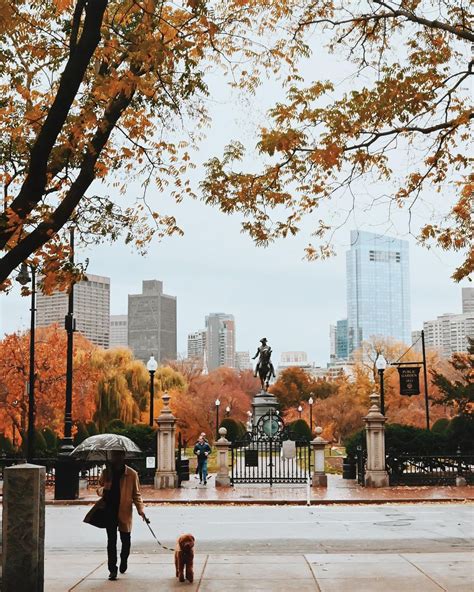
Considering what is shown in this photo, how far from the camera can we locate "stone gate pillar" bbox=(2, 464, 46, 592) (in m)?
8.49

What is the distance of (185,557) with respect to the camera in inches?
384

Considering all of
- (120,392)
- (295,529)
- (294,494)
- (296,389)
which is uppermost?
(296,389)

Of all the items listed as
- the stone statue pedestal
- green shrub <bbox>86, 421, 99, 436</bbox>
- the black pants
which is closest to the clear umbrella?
the black pants

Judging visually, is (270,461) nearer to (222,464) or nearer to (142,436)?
(222,464)

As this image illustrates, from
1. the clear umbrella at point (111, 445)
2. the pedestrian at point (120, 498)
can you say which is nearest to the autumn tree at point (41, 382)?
the clear umbrella at point (111, 445)

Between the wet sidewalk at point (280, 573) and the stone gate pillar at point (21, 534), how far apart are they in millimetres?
1040

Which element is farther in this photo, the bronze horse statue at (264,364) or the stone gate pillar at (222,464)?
the bronze horse statue at (264,364)

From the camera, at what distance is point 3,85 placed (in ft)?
37.8

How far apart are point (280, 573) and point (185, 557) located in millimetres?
1416

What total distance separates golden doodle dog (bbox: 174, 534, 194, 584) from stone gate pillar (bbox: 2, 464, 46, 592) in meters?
1.85

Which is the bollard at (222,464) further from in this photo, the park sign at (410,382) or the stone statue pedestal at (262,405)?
the stone statue pedestal at (262,405)

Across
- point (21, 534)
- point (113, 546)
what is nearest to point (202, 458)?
point (113, 546)

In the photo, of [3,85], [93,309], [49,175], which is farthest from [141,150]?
[93,309]

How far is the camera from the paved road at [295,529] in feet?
45.4
